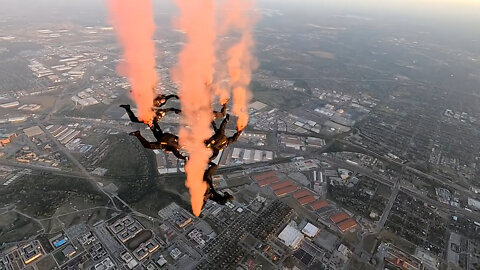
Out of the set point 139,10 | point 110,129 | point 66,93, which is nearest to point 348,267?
point 139,10

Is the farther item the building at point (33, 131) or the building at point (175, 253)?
the building at point (33, 131)

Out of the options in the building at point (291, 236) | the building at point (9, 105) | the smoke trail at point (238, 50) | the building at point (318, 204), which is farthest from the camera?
the building at point (9, 105)

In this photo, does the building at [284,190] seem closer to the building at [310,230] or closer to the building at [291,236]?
the building at [291,236]

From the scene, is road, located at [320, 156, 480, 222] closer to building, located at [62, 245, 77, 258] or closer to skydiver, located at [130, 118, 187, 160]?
building, located at [62, 245, 77, 258]

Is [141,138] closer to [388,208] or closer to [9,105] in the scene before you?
[388,208]

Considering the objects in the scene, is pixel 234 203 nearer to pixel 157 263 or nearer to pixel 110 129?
Answer: pixel 157 263

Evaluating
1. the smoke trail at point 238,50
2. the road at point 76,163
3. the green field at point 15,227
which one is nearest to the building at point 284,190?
the road at point 76,163
